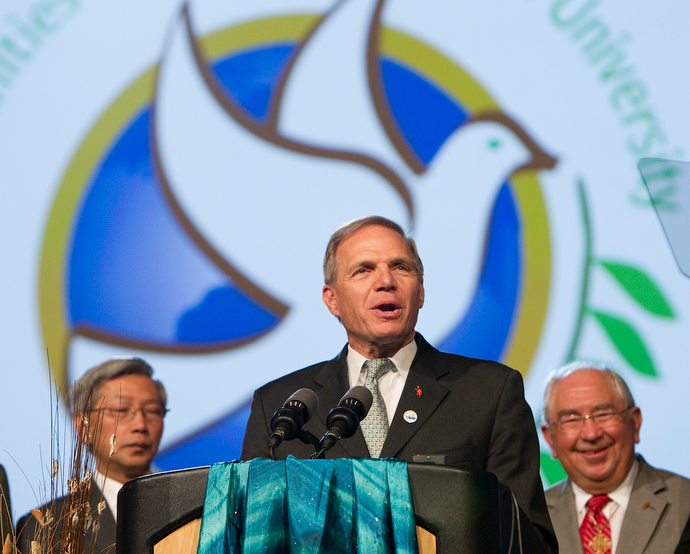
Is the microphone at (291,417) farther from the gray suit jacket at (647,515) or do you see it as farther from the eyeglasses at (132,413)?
the gray suit jacket at (647,515)

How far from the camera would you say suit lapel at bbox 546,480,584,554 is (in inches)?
121

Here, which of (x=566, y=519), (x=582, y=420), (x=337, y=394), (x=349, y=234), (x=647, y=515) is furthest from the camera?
(x=582, y=420)

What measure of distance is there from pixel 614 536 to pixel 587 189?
138 centimetres

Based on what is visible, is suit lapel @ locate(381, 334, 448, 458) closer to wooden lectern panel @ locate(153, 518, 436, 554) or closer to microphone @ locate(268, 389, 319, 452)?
microphone @ locate(268, 389, 319, 452)

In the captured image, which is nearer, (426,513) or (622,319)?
(426,513)

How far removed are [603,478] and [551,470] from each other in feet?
1.09

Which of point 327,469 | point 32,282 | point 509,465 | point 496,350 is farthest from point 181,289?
point 327,469

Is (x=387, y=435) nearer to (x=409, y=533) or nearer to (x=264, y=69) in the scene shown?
(x=409, y=533)

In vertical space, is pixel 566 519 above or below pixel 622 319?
below

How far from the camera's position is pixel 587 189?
3.45m

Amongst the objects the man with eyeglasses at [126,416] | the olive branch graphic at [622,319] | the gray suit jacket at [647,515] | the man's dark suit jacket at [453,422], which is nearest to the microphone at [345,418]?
the man's dark suit jacket at [453,422]

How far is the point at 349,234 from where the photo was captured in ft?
7.93

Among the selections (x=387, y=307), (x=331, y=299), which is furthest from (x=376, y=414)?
(x=331, y=299)

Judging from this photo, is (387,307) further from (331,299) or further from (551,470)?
(551,470)
